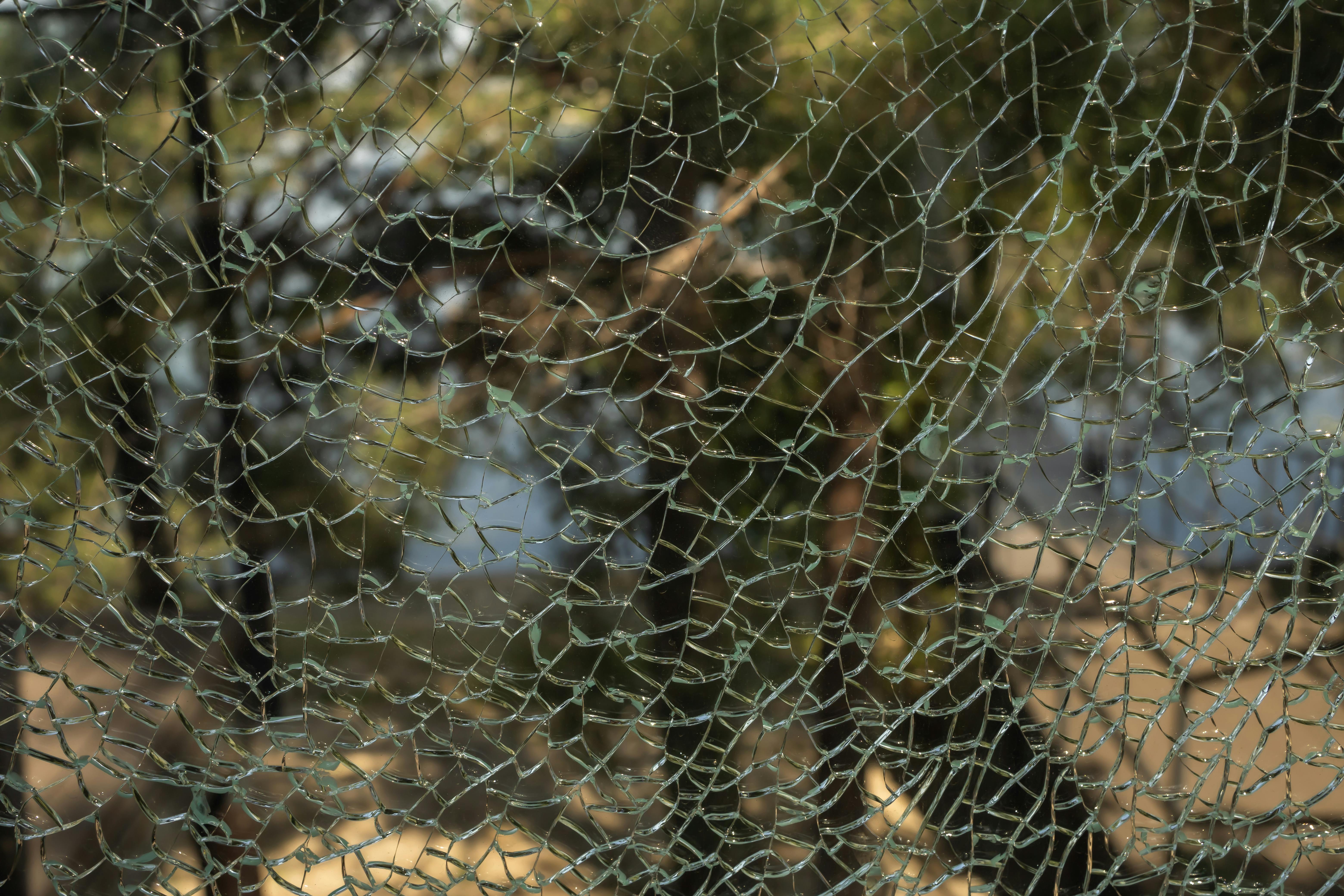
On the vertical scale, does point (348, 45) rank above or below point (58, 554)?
above

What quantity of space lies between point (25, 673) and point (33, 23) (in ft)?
1.26

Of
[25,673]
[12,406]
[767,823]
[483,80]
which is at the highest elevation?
[483,80]

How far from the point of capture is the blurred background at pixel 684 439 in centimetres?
48

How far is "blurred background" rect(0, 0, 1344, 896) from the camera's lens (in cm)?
48

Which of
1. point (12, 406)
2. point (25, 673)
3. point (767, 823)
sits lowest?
point (767, 823)

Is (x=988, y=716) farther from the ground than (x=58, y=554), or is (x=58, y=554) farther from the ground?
(x=58, y=554)

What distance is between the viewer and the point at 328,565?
0.50 metres

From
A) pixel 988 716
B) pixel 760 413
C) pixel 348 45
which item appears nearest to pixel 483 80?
pixel 348 45

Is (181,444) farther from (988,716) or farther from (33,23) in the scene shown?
(988,716)

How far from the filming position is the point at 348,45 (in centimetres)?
48

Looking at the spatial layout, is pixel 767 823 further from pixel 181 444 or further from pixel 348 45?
pixel 348 45

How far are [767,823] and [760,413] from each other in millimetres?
251

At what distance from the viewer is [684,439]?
1.63ft

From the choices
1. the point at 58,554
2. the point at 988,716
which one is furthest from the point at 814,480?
the point at 58,554
